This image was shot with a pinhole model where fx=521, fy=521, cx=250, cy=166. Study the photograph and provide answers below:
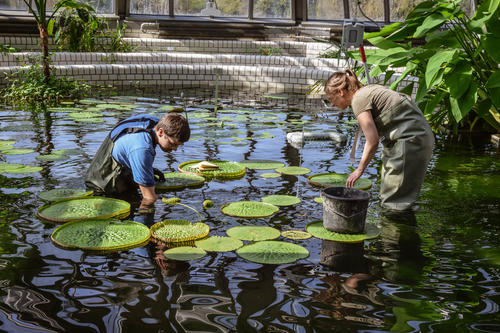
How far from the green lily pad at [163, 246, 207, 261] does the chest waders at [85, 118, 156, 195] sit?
3.53ft

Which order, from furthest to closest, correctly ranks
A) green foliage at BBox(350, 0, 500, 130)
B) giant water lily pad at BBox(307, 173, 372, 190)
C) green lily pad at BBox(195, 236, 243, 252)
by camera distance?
giant water lily pad at BBox(307, 173, 372, 190) → green foliage at BBox(350, 0, 500, 130) → green lily pad at BBox(195, 236, 243, 252)

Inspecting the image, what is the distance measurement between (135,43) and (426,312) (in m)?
10.2

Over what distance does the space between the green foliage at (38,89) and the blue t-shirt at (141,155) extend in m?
4.37

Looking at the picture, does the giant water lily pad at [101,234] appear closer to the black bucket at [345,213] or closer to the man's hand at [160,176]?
the man's hand at [160,176]

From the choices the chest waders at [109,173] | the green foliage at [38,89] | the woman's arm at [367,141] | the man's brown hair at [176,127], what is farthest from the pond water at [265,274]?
the green foliage at [38,89]

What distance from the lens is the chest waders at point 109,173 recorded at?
3.85 m

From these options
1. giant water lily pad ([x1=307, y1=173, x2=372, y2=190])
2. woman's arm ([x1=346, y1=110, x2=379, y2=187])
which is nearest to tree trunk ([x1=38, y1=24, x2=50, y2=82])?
giant water lily pad ([x1=307, y1=173, x2=372, y2=190])

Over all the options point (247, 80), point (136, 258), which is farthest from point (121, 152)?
point (247, 80)

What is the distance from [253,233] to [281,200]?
0.70 m

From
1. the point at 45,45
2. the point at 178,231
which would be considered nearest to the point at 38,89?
the point at 45,45

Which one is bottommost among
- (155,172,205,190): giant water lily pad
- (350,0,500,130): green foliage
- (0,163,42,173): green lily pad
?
(155,172,205,190): giant water lily pad

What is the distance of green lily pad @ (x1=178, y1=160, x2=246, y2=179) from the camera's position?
4535mm

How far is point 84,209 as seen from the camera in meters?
3.54

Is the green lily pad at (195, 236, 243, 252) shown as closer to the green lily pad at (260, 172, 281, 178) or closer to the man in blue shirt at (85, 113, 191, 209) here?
the man in blue shirt at (85, 113, 191, 209)
